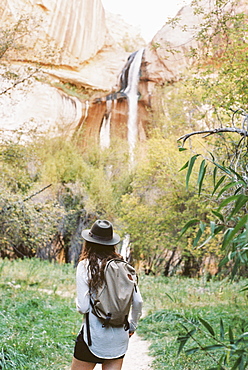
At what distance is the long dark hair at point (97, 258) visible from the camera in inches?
112

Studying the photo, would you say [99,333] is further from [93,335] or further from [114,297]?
[114,297]

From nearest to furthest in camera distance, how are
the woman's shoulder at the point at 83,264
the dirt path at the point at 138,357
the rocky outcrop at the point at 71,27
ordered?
the woman's shoulder at the point at 83,264 → the dirt path at the point at 138,357 → the rocky outcrop at the point at 71,27

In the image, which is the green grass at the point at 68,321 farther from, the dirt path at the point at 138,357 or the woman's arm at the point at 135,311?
the woman's arm at the point at 135,311

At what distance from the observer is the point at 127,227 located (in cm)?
1614

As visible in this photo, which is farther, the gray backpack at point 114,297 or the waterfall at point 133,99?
the waterfall at point 133,99

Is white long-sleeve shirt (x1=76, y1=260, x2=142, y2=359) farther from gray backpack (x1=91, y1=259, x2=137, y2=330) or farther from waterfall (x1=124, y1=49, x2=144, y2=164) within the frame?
waterfall (x1=124, y1=49, x2=144, y2=164)

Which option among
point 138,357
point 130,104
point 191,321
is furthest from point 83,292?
point 130,104

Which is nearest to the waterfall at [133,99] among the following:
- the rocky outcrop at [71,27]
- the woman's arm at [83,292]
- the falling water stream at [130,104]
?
the falling water stream at [130,104]

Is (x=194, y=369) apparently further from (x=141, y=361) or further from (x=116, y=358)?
(x=116, y=358)

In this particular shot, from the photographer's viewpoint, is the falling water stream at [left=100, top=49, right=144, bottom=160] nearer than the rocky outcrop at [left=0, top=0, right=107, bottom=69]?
No

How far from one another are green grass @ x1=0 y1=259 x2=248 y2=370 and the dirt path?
4.6 inches

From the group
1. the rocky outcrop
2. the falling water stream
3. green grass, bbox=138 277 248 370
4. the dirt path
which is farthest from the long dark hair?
the falling water stream

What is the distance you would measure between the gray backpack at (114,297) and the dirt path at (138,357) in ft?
7.69

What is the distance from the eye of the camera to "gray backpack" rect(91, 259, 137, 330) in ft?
9.18
